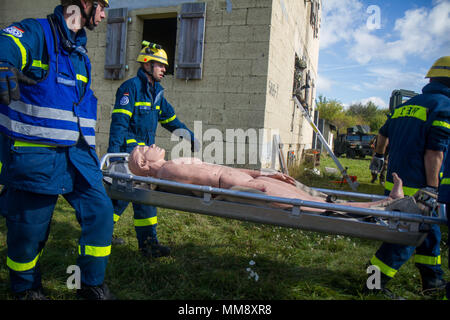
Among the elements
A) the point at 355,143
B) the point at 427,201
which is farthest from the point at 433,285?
the point at 355,143

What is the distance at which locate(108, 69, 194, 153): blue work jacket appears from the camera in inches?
120

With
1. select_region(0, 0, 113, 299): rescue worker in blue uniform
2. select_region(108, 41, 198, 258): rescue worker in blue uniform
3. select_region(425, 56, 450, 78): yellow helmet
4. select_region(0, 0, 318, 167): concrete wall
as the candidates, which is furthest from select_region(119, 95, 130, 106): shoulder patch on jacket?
select_region(0, 0, 318, 167): concrete wall

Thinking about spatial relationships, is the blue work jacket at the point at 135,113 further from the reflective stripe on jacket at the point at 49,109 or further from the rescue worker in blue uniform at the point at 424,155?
the rescue worker in blue uniform at the point at 424,155

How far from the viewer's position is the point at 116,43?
21.8ft

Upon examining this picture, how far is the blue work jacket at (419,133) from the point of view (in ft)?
7.85

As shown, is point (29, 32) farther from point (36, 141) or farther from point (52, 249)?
point (52, 249)

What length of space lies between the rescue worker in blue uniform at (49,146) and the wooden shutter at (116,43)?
191 inches

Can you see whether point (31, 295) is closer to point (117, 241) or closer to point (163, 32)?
point (117, 241)

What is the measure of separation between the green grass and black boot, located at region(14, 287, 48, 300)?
0.16 meters

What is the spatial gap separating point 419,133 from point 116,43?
20.7ft

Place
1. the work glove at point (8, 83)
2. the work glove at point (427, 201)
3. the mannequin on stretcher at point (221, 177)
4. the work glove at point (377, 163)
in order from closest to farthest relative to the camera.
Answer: the work glove at point (8, 83)
the work glove at point (427, 201)
the mannequin on stretcher at point (221, 177)
the work glove at point (377, 163)

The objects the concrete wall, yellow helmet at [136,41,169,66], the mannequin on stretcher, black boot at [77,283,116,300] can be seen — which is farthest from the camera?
the concrete wall

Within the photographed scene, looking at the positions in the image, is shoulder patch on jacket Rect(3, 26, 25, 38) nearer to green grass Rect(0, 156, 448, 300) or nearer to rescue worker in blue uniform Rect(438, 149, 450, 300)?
green grass Rect(0, 156, 448, 300)

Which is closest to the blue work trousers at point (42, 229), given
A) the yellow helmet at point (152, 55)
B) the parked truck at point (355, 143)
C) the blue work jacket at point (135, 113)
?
the blue work jacket at point (135, 113)
